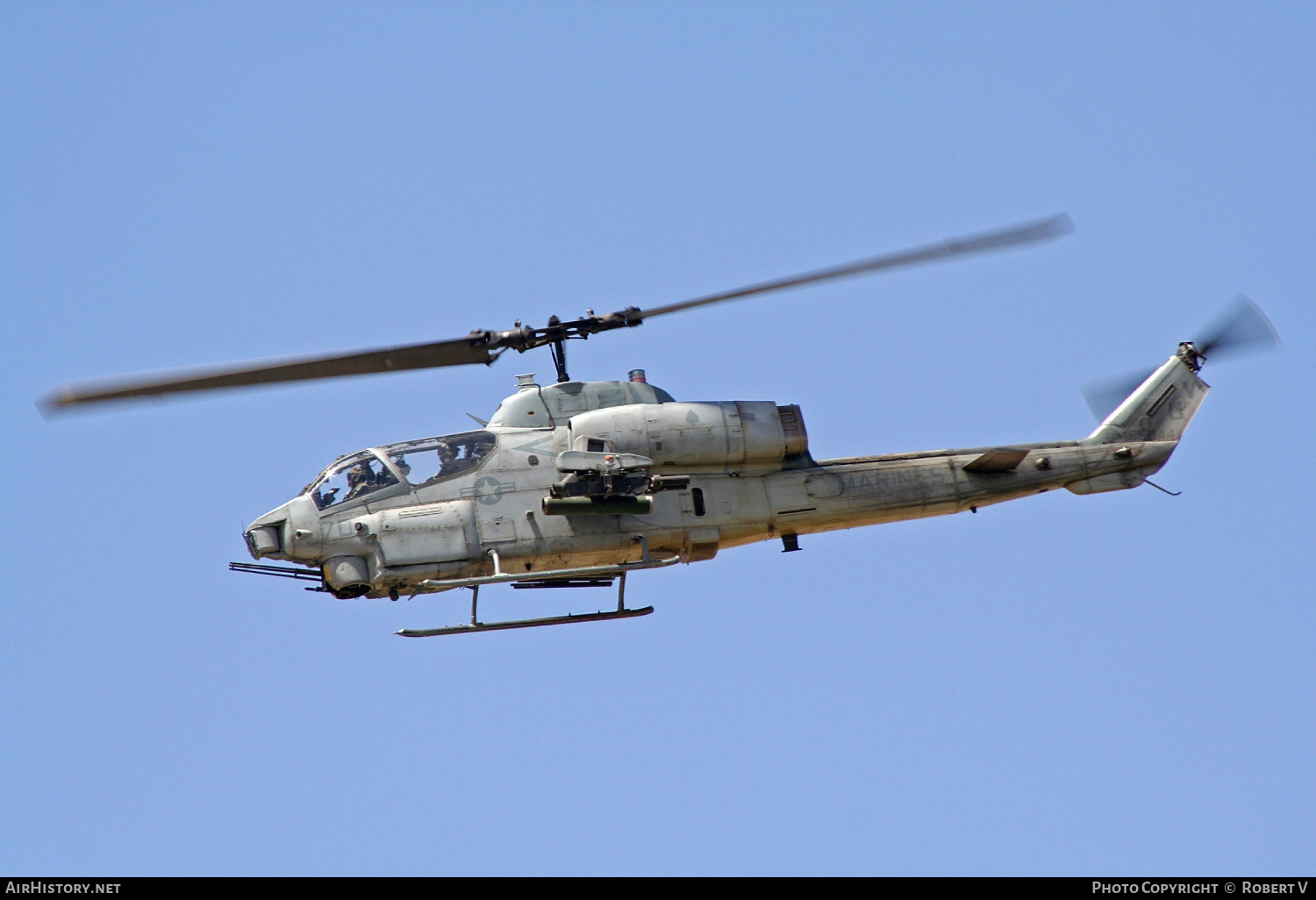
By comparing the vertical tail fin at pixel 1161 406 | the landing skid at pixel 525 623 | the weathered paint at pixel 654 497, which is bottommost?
the landing skid at pixel 525 623

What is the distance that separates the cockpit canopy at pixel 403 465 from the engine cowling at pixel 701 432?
1216mm

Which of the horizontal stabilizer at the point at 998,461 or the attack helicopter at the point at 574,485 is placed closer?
the attack helicopter at the point at 574,485

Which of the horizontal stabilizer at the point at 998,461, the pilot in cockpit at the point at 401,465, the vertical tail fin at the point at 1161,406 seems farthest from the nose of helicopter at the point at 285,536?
the vertical tail fin at the point at 1161,406

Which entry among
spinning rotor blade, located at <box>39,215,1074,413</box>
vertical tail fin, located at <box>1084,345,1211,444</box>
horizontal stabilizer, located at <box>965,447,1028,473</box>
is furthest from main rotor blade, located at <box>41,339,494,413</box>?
vertical tail fin, located at <box>1084,345,1211,444</box>

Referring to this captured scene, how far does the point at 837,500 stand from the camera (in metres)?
18.8

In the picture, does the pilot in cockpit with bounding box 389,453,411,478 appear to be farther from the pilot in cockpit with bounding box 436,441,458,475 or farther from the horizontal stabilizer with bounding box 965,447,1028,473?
the horizontal stabilizer with bounding box 965,447,1028,473

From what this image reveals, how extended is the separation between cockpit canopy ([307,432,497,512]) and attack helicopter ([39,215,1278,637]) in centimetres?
2

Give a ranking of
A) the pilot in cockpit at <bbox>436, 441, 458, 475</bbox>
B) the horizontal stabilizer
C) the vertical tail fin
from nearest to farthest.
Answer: the pilot in cockpit at <bbox>436, 441, 458, 475</bbox> < the horizontal stabilizer < the vertical tail fin

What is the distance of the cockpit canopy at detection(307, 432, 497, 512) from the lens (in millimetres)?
17391

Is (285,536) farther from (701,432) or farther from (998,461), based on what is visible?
(998,461)

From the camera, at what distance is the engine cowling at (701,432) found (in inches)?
699

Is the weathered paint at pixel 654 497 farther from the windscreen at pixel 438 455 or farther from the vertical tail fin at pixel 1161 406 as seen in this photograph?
the vertical tail fin at pixel 1161 406

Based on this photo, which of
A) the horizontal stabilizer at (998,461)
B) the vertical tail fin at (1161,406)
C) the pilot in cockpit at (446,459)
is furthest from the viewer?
the vertical tail fin at (1161,406)
